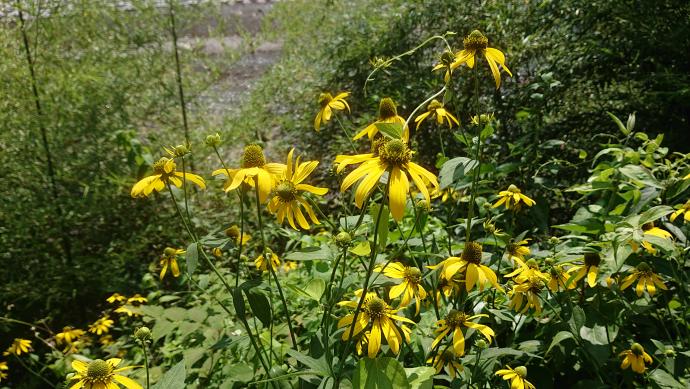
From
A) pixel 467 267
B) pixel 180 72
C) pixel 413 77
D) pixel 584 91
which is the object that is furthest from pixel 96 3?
pixel 467 267

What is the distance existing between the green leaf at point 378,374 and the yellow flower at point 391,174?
9.2 inches

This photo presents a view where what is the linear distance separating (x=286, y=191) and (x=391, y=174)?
8.0 inches

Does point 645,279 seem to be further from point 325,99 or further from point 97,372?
point 97,372

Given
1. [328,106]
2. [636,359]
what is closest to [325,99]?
[328,106]

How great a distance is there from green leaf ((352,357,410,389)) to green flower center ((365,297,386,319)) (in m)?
0.09

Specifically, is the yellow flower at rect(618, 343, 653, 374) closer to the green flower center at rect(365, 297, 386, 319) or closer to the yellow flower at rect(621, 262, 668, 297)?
the yellow flower at rect(621, 262, 668, 297)

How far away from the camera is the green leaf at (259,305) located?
0.81 m

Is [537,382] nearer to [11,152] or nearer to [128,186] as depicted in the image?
[128,186]

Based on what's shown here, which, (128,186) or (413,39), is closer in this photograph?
(128,186)

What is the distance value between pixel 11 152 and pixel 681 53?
2561mm

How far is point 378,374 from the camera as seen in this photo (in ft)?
2.50

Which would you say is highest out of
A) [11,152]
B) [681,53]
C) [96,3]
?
[96,3]

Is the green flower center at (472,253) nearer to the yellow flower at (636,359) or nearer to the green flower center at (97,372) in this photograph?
the yellow flower at (636,359)

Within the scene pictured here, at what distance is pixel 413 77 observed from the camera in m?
2.65
